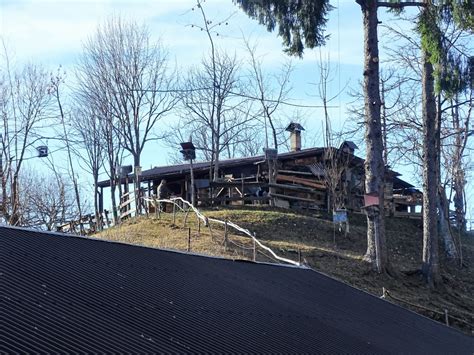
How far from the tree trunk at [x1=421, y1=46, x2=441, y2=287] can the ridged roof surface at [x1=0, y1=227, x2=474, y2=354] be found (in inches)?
293

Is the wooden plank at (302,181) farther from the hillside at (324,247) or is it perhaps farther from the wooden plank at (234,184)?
the wooden plank at (234,184)

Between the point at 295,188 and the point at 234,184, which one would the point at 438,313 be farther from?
the point at 295,188

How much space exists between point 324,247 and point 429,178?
385 cm

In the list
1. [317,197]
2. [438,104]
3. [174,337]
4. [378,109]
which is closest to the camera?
[174,337]

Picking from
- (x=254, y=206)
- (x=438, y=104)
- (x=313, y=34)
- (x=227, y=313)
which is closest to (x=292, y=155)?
(x=254, y=206)

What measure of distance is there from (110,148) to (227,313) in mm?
31896

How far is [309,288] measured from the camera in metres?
13.5

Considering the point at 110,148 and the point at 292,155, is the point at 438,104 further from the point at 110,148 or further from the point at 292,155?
the point at 110,148

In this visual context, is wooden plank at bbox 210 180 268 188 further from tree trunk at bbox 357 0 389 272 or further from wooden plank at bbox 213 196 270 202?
tree trunk at bbox 357 0 389 272

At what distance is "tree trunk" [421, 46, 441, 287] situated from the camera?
21.3 metres

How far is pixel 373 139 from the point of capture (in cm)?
1995

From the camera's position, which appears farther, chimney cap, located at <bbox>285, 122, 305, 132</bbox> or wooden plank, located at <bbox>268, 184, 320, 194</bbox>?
chimney cap, located at <bbox>285, 122, 305, 132</bbox>

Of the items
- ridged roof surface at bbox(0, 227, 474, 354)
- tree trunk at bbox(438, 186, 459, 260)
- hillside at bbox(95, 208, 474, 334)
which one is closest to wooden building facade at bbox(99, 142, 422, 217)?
hillside at bbox(95, 208, 474, 334)

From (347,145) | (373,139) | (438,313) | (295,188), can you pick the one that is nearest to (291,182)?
(347,145)
